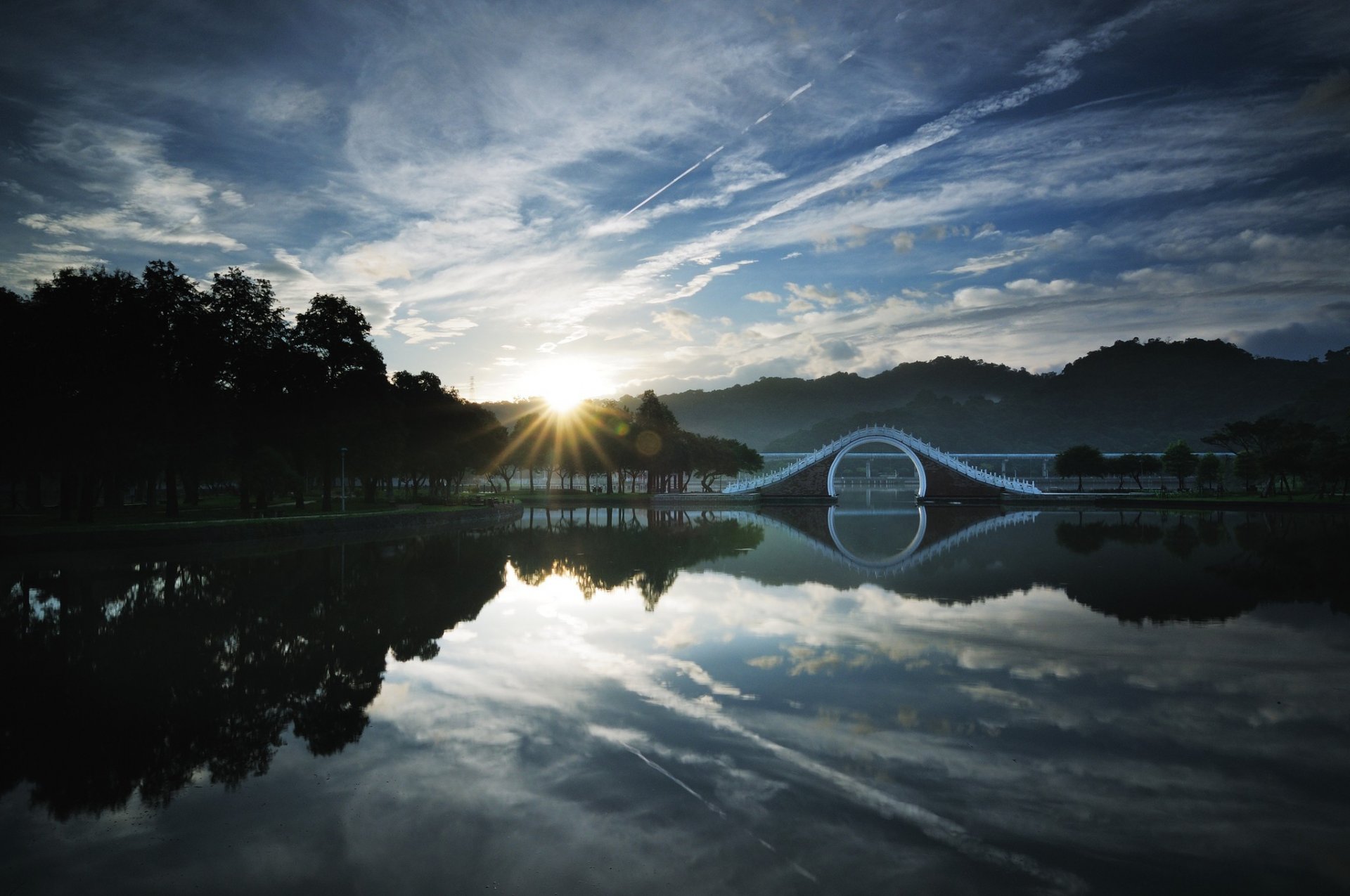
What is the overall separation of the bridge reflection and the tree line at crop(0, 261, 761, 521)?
2638 cm

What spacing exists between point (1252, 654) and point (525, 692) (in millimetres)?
11649

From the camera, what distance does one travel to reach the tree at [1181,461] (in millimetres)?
81812

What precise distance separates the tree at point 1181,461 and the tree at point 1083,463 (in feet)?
20.9

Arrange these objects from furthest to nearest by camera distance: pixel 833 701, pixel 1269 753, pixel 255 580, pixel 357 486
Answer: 1. pixel 357 486
2. pixel 255 580
3. pixel 833 701
4. pixel 1269 753

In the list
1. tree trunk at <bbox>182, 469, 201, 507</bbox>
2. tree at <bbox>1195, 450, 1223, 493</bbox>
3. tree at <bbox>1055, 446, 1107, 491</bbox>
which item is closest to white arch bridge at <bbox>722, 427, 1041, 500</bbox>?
tree at <bbox>1055, 446, 1107, 491</bbox>

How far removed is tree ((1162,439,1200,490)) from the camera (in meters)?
81.8

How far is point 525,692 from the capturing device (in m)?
10.8

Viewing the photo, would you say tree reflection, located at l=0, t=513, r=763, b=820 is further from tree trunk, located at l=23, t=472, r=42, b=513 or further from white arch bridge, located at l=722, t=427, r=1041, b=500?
white arch bridge, located at l=722, t=427, r=1041, b=500

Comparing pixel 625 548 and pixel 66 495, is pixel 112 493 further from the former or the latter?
pixel 625 548

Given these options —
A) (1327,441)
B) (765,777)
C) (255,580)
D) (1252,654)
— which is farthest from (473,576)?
Result: (1327,441)

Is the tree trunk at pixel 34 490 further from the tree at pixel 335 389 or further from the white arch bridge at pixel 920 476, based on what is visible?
the white arch bridge at pixel 920 476

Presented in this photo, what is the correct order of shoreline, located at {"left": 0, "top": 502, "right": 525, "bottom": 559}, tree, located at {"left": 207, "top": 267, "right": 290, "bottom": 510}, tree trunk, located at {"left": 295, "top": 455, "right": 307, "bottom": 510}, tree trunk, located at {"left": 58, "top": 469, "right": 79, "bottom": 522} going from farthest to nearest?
tree trunk, located at {"left": 295, "top": 455, "right": 307, "bottom": 510} → tree, located at {"left": 207, "top": 267, "right": 290, "bottom": 510} → tree trunk, located at {"left": 58, "top": 469, "right": 79, "bottom": 522} → shoreline, located at {"left": 0, "top": 502, "right": 525, "bottom": 559}

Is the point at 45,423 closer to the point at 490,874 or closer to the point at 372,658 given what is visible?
the point at 372,658

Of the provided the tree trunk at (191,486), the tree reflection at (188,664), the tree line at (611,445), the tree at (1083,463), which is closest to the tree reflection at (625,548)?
the tree reflection at (188,664)
